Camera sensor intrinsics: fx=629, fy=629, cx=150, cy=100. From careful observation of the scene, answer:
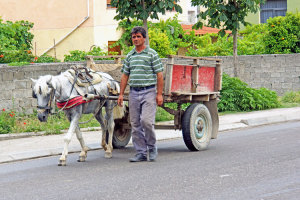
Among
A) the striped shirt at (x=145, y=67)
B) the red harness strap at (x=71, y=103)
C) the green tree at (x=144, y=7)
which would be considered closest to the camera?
the striped shirt at (x=145, y=67)

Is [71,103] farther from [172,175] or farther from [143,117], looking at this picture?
[172,175]

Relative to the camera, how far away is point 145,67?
9812mm

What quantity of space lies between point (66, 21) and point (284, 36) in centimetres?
950

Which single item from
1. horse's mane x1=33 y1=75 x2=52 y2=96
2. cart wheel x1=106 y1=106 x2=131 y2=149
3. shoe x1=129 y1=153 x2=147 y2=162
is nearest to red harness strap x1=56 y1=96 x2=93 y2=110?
horse's mane x1=33 y1=75 x2=52 y2=96

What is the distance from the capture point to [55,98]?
9.86 metres

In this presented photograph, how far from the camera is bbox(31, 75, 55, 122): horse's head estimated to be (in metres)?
9.41

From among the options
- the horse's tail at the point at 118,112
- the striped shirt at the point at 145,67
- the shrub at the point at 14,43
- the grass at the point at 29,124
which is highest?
the shrub at the point at 14,43

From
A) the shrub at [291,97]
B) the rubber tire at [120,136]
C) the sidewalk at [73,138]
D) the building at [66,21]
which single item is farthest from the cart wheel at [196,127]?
the building at [66,21]

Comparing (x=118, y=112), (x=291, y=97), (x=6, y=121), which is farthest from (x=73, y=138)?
(x=291, y=97)

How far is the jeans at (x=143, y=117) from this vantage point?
9.91 m

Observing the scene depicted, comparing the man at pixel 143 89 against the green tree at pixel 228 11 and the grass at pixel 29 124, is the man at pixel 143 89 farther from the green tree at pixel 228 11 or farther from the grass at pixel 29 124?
the green tree at pixel 228 11

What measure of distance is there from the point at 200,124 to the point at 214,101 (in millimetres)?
888

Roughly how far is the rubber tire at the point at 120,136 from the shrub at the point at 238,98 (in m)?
7.00

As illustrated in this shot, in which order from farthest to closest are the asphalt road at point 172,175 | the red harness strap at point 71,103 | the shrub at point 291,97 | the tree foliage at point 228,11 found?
the shrub at point 291,97 < the tree foliage at point 228,11 < the red harness strap at point 71,103 < the asphalt road at point 172,175
